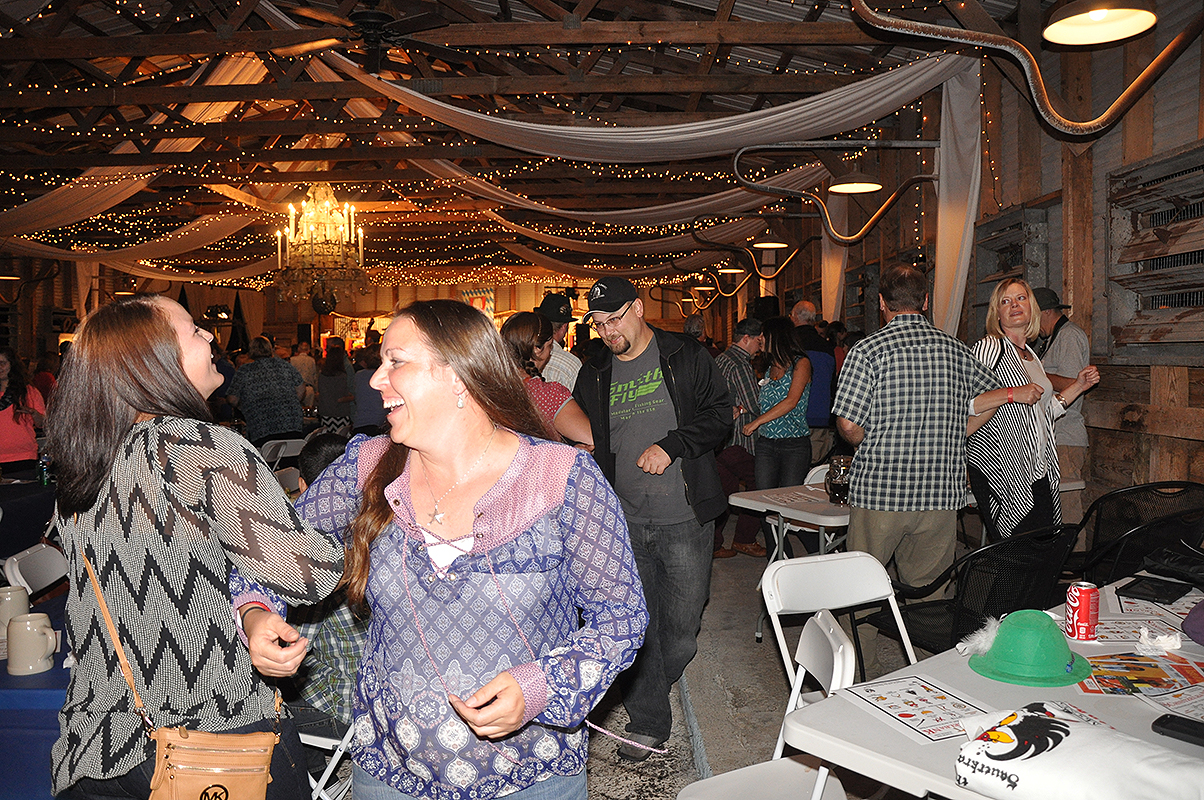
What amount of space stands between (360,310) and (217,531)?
24836 mm

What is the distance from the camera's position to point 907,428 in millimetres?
3346

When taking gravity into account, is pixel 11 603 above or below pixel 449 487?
below

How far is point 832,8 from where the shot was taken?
22.1 ft

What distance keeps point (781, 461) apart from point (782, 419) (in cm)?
29

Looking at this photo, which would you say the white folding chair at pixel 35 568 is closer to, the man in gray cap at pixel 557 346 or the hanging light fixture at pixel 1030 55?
the man in gray cap at pixel 557 346

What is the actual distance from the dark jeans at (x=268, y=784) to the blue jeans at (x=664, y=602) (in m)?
1.65

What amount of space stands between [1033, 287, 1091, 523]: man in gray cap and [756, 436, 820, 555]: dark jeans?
4.85ft

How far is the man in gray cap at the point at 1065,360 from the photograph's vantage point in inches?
195

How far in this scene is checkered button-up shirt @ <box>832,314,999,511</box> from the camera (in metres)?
3.34

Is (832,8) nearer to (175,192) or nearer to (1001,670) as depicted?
(1001,670)

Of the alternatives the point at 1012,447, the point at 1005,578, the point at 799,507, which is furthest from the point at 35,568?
the point at 1012,447

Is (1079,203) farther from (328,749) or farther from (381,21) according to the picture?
(328,749)

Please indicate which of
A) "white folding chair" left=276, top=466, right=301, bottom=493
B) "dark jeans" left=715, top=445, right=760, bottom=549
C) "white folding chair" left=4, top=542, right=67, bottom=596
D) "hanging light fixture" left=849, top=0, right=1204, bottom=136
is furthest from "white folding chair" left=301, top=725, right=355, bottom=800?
"dark jeans" left=715, top=445, right=760, bottom=549

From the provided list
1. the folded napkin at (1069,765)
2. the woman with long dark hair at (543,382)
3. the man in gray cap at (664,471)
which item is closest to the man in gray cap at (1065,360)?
the man in gray cap at (664,471)
